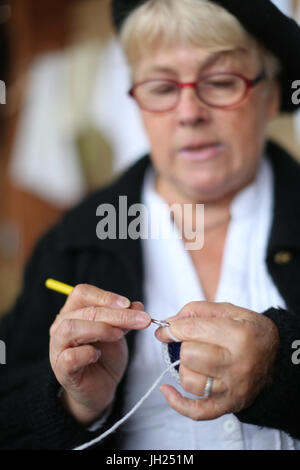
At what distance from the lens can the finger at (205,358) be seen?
0.63 metres

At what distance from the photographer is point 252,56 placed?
96 centimetres

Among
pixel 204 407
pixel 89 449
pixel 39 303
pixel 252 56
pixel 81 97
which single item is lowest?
pixel 89 449

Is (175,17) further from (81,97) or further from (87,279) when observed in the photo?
(81,97)

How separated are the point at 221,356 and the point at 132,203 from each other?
20.2 inches

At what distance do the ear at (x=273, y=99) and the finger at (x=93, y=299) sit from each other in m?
0.60

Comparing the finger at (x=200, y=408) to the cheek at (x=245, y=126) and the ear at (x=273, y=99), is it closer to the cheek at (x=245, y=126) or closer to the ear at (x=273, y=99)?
the cheek at (x=245, y=126)

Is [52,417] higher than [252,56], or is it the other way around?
[252,56]

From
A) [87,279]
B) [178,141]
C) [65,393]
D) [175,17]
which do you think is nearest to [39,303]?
[87,279]

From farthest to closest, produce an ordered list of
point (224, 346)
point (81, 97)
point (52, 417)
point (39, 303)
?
point (81, 97) → point (39, 303) → point (52, 417) → point (224, 346)

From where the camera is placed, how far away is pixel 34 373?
3.06 feet

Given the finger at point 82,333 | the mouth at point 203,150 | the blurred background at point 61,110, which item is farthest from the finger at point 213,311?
the blurred background at point 61,110

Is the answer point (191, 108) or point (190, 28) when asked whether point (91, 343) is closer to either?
point (191, 108)

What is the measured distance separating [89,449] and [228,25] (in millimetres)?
788

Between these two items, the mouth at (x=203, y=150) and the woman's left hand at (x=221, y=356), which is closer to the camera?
the woman's left hand at (x=221, y=356)
